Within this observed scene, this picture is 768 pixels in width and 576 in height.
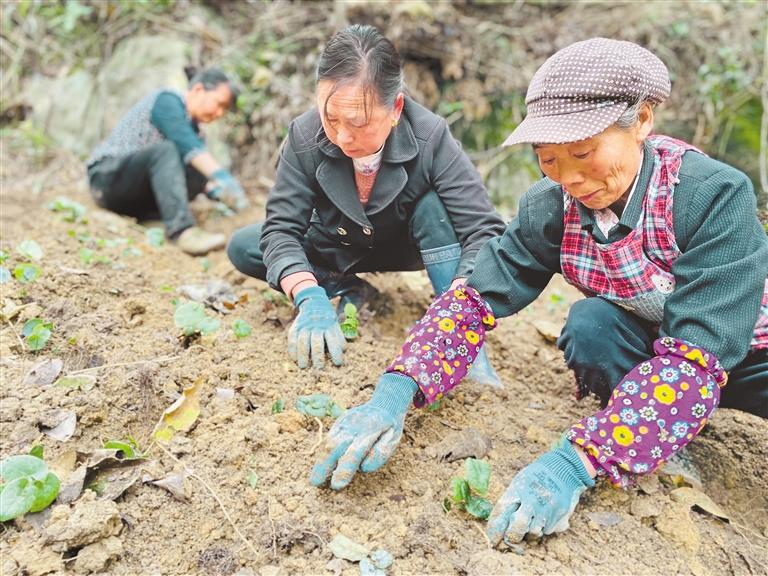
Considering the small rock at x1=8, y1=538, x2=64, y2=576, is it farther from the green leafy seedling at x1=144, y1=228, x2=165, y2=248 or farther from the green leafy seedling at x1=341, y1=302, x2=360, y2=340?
the green leafy seedling at x1=144, y1=228, x2=165, y2=248

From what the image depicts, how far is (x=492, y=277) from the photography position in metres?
1.79

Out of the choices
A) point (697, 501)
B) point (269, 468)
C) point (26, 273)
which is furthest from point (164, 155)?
point (697, 501)

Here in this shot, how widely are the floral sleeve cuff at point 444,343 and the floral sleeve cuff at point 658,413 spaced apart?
386 mm

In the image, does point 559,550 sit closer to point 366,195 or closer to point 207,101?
point 366,195

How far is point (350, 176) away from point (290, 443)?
0.93m

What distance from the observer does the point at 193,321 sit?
211cm

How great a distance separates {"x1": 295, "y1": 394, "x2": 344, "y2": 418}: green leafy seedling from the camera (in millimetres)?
1782

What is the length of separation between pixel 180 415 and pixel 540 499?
93 cm

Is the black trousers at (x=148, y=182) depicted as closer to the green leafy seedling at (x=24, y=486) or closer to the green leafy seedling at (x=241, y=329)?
the green leafy seedling at (x=241, y=329)

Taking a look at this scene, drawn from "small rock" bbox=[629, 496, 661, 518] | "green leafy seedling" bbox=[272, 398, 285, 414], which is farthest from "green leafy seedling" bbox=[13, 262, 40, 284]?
"small rock" bbox=[629, 496, 661, 518]

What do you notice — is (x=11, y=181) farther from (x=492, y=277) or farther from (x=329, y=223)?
(x=492, y=277)

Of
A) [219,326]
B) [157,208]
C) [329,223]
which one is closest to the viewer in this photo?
[219,326]

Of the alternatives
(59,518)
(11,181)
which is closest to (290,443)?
(59,518)

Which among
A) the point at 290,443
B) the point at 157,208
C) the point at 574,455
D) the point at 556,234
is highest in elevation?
the point at 556,234
